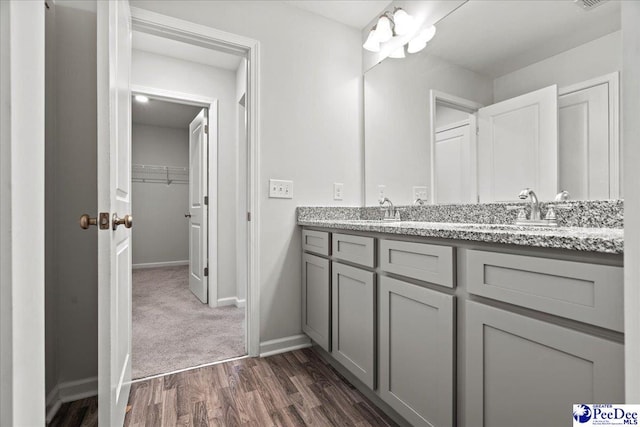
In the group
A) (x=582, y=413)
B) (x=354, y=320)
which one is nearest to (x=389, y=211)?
(x=354, y=320)

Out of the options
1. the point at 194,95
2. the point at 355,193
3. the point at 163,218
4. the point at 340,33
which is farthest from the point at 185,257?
the point at 340,33

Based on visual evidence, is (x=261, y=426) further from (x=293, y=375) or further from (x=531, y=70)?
(x=531, y=70)

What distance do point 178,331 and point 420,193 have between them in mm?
2039

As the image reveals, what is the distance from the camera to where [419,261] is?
116 cm

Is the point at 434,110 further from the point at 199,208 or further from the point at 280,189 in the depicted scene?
the point at 199,208

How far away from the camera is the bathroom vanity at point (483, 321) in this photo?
2.30 ft

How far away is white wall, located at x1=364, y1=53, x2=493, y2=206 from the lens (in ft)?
6.03

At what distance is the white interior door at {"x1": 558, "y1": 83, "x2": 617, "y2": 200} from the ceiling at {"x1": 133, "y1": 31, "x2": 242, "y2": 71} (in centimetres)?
238

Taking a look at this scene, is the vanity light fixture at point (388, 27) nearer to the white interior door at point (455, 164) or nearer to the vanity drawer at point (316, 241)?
the white interior door at point (455, 164)

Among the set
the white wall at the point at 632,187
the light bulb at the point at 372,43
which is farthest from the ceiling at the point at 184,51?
the white wall at the point at 632,187

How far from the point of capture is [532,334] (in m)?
0.81

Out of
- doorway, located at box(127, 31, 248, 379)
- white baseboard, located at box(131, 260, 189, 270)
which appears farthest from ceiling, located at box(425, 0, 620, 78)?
white baseboard, located at box(131, 260, 189, 270)

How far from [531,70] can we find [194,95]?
268cm

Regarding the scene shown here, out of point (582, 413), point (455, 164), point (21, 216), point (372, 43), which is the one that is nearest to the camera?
point (21, 216)
